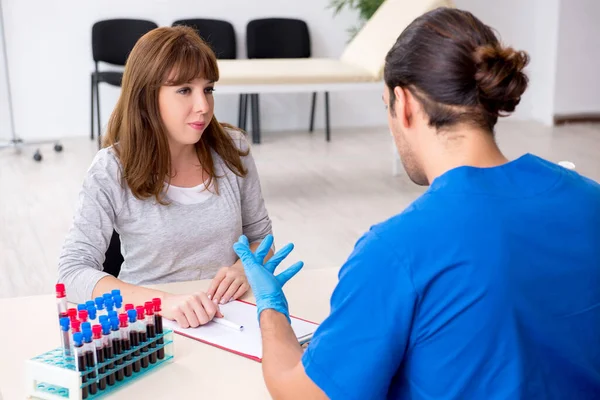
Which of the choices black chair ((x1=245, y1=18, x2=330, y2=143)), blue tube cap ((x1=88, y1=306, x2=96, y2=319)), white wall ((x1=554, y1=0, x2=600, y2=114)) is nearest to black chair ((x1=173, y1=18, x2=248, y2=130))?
black chair ((x1=245, y1=18, x2=330, y2=143))

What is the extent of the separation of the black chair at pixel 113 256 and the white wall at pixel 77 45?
427cm

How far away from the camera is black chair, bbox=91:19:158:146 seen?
5520 mm

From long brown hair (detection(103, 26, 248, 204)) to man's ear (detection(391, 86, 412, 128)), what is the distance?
0.82 m

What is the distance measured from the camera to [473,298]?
913mm

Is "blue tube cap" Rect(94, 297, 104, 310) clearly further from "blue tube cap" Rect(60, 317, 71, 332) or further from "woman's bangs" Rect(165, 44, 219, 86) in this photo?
"woman's bangs" Rect(165, 44, 219, 86)

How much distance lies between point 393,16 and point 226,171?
312 centimetres

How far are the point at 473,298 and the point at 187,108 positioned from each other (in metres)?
1.02

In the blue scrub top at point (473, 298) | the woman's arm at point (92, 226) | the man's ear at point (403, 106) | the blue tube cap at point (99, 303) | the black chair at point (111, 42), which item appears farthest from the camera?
the black chair at point (111, 42)

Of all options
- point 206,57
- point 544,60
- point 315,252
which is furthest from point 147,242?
point 544,60

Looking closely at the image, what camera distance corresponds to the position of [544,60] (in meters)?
6.46

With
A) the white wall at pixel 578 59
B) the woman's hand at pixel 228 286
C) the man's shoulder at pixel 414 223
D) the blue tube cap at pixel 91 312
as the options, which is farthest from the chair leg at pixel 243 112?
the man's shoulder at pixel 414 223

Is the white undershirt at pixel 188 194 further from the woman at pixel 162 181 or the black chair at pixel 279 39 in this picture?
the black chair at pixel 279 39

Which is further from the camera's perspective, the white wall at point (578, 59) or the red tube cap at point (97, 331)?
the white wall at point (578, 59)

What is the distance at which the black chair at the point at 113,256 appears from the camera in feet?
6.10
